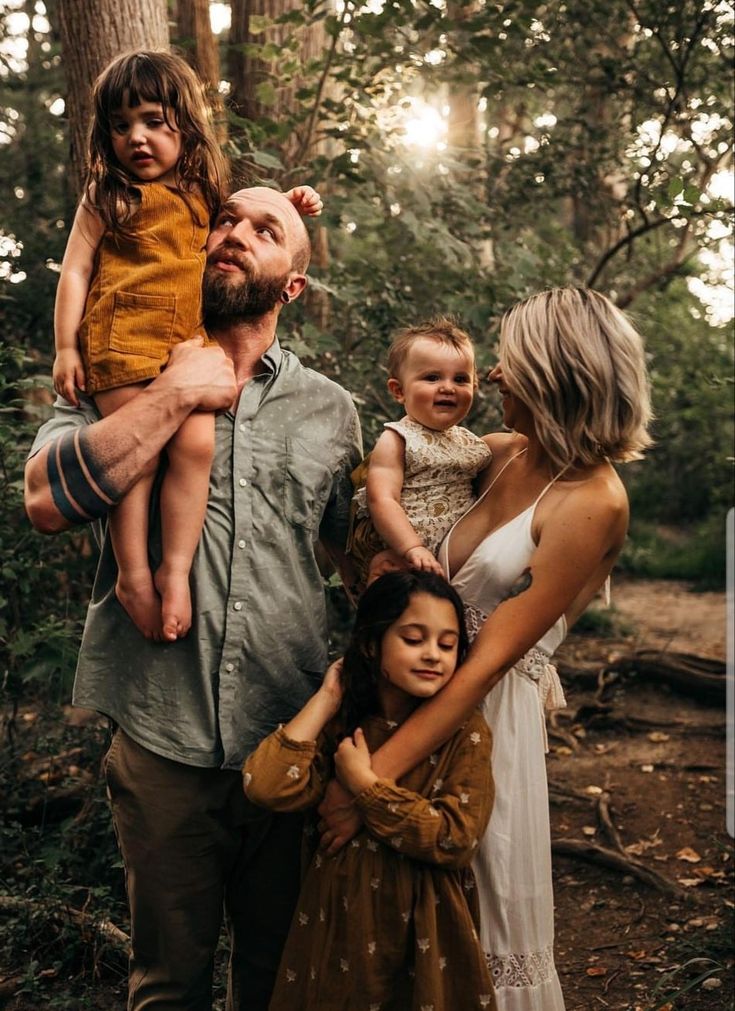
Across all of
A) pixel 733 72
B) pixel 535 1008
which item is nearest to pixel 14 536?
pixel 535 1008

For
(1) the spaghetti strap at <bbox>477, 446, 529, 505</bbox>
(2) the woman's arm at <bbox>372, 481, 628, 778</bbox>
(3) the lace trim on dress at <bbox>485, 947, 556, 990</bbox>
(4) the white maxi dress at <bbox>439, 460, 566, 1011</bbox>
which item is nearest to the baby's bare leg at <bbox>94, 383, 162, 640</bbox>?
(2) the woman's arm at <bbox>372, 481, 628, 778</bbox>

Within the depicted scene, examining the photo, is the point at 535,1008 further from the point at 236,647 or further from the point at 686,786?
the point at 686,786

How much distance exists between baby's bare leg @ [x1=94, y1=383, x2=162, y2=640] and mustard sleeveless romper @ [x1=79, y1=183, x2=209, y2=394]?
0.26m

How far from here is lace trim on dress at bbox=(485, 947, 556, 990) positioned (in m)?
2.43

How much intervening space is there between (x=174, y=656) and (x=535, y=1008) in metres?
1.17

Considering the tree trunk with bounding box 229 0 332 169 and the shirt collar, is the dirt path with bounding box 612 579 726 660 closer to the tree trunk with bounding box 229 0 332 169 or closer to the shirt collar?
the tree trunk with bounding box 229 0 332 169

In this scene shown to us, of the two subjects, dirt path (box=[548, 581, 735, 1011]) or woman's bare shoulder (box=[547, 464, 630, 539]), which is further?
dirt path (box=[548, 581, 735, 1011])

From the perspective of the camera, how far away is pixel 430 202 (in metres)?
5.43

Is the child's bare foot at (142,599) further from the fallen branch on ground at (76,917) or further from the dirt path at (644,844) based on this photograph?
the dirt path at (644,844)

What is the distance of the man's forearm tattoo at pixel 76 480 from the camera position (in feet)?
7.47

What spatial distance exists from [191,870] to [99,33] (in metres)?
2.73

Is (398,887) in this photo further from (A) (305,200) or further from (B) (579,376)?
(A) (305,200)

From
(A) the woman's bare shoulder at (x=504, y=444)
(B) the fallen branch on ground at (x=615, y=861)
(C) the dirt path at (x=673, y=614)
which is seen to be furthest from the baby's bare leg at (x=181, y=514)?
(C) the dirt path at (x=673, y=614)

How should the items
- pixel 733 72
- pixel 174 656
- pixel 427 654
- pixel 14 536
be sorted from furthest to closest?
pixel 733 72 → pixel 14 536 → pixel 174 656 → pixel 427 654
